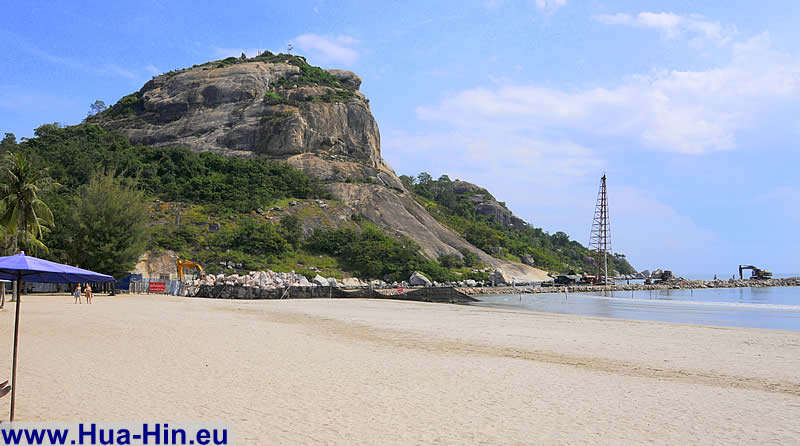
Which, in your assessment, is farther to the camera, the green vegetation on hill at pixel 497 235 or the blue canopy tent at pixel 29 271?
the green vegetation on hill at pixel 497 235

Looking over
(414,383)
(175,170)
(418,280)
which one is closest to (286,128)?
(175,170)

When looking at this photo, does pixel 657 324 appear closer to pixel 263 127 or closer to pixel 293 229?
pixel 293 229

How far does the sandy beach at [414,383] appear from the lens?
289 inches

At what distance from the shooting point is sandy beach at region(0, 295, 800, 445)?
7332 millimetres

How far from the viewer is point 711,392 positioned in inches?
390

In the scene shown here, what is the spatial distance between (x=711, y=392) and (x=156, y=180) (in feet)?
251

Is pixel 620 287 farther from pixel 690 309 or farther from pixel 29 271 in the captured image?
pixel 29 271

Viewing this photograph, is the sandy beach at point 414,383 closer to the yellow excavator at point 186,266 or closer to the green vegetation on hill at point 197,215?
the green vegetation on hill at point 197,215

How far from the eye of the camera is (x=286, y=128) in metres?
92.8

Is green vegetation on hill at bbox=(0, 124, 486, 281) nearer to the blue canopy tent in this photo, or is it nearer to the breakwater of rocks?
the breakwater of rocks

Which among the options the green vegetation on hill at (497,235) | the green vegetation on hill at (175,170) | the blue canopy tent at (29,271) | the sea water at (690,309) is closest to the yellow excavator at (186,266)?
the green vegetation on hill at (175,170)

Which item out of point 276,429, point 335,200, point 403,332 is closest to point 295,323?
point 403,332

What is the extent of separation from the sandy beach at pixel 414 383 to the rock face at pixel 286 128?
64.4 m

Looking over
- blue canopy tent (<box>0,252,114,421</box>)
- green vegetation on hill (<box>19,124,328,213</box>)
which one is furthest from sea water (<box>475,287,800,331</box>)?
green vegetation on hill (<box>19,124,328,213</box>)
